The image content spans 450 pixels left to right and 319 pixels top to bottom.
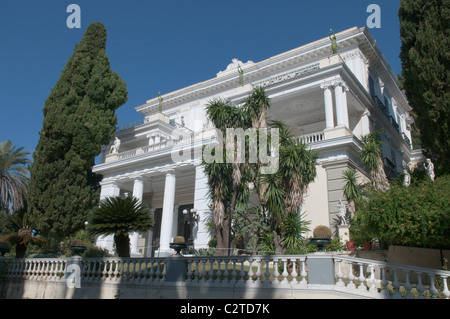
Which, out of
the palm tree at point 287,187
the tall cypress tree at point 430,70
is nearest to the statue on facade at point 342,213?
the palm tree at point 287,187

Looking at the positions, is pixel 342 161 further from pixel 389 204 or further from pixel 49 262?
pixel 49 262

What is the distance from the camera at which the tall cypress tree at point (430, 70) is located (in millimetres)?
14023

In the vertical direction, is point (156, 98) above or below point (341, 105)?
above

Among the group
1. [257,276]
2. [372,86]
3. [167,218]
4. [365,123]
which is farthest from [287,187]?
[372,86]

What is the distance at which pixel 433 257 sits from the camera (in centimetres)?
1155

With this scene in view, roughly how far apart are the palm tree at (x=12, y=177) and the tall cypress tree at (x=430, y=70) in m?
27.4

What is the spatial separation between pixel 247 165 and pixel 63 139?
51.2 feet

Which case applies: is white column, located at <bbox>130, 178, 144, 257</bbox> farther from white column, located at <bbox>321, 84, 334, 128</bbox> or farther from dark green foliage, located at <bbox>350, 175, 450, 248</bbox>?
dark green foliage, located at <bbox>350, 175, 450, 248</bbox>

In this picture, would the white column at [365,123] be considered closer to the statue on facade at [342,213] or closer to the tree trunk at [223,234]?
the statue on facade at [342,213]

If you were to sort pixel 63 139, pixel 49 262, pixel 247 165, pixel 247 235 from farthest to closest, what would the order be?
pixel 63 139 → pixel 247 235 → pixel 247 165 → pixel 49 262

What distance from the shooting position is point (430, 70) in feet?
47.3
